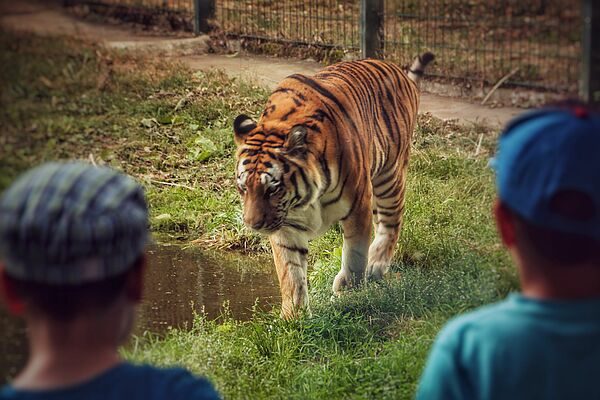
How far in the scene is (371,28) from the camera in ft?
17.7

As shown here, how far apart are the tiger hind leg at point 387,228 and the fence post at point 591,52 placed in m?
2.16

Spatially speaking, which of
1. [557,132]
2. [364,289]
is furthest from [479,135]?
[557,132]

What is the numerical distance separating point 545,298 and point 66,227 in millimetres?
934

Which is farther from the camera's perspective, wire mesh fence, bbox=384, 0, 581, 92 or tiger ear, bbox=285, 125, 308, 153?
tiger ear, bbox=285, 125, 308, 153

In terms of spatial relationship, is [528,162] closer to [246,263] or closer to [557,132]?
[557,132]

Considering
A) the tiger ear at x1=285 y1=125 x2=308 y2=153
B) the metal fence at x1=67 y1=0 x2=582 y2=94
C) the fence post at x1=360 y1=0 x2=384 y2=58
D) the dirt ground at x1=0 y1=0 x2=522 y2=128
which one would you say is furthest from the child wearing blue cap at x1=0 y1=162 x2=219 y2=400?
the fence post at x1=360 y1=0 x2=384 y2=58

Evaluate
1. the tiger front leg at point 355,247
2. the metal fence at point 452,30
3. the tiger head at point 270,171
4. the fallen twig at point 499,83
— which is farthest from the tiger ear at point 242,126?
the fallen twig at point 499,83

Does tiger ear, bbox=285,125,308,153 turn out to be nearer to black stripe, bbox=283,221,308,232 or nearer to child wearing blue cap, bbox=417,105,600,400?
black stripe, bbox=283,221,308,232

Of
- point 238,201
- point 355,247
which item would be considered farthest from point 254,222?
point 238,201

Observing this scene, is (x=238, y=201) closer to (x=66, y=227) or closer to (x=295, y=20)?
(x=295, y=20)

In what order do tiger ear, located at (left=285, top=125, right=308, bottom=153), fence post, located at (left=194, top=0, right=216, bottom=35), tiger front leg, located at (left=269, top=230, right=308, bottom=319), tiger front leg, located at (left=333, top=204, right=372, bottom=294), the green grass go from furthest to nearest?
1. tiger front leg, located at (left=333, top=204, right=372, bottom=294)
2. tiger front leg, located at (left=269, top=230, right=308, bottom=319)
3. tiger ear, located at (left=285, top=125, right=308, bottom=153)
4. fence post, located at (left=194, top=0, right=216, bottom=35)
5. the green grass

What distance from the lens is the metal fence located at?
13.0 ft

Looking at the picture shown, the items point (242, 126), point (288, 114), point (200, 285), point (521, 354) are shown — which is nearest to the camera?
point (521, 354)

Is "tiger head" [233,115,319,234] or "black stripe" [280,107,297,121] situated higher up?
"black stripe" [280,107,297,121]
